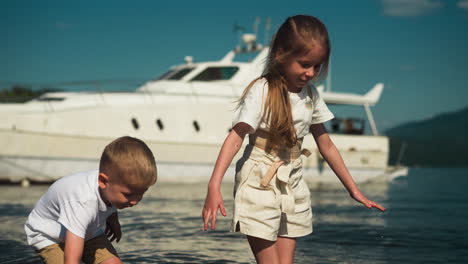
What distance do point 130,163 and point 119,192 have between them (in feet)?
0.61

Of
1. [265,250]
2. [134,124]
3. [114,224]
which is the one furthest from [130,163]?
[134,124]

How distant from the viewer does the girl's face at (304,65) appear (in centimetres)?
289

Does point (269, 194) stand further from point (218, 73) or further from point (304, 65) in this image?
point (218, 73)

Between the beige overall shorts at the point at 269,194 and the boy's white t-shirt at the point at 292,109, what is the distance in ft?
0.41

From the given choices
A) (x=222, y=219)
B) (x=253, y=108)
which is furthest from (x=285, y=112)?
(x=222, y=219)

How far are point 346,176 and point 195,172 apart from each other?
491 inches

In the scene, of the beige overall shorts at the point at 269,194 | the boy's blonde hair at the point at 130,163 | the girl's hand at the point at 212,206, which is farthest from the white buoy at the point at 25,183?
the girl's hand at the point at 212,206

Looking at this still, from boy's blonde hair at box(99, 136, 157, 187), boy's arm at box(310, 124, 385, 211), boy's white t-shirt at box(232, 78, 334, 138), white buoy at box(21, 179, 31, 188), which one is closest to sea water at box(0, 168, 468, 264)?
boy's arm at box(310, 124, 385, 211)

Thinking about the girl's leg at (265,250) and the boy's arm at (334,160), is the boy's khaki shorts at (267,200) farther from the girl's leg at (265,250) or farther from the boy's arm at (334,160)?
the boy's arm at (334,160)

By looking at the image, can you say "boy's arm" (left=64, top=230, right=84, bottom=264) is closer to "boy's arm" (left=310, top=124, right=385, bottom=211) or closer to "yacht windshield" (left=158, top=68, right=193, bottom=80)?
"boy's arm" (left=310, top=124, right=385, bottom=211)

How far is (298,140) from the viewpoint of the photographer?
314 centimetres

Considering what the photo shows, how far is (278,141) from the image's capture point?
3.04 meters

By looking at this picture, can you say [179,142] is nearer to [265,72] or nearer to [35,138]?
[35,138]

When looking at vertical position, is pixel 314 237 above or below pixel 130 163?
below
